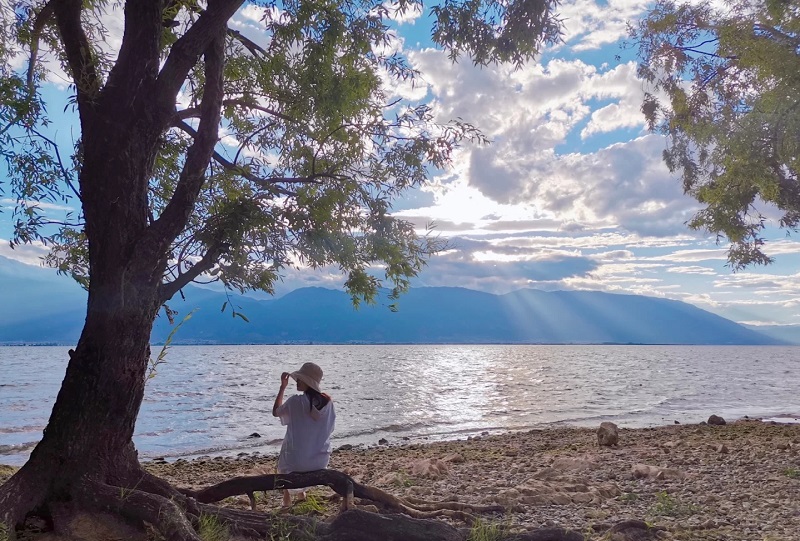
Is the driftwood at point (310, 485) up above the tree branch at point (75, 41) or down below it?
below

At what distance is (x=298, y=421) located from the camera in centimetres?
790

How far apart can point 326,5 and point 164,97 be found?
9.81 feet

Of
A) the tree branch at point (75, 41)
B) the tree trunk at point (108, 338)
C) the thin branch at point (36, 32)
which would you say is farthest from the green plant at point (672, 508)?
→ the thin branch at point (36, 32)

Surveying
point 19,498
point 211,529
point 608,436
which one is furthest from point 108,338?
point 608,436

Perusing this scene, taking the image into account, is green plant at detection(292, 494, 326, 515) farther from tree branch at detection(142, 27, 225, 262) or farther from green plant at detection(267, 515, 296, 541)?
tree branch at detection(142, 27, 225, 262)

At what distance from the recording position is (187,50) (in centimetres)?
651

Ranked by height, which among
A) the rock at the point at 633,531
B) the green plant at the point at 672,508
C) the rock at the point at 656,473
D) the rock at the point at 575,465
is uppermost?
the rock at the point at 633,531

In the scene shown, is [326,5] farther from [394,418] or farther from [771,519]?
[394,418]

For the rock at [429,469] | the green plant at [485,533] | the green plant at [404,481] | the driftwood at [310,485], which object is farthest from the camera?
the rock at [429,469]

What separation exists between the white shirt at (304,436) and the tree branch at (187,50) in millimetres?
3703

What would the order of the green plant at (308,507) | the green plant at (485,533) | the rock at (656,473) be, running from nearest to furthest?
the green plant at (485,533)
the green plant at (308,507)
the rock at (656,473)

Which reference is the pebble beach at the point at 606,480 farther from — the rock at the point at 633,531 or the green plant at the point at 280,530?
the green plant at the point at 280,530

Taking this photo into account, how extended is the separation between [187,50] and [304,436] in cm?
458

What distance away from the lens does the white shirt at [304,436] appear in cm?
779
